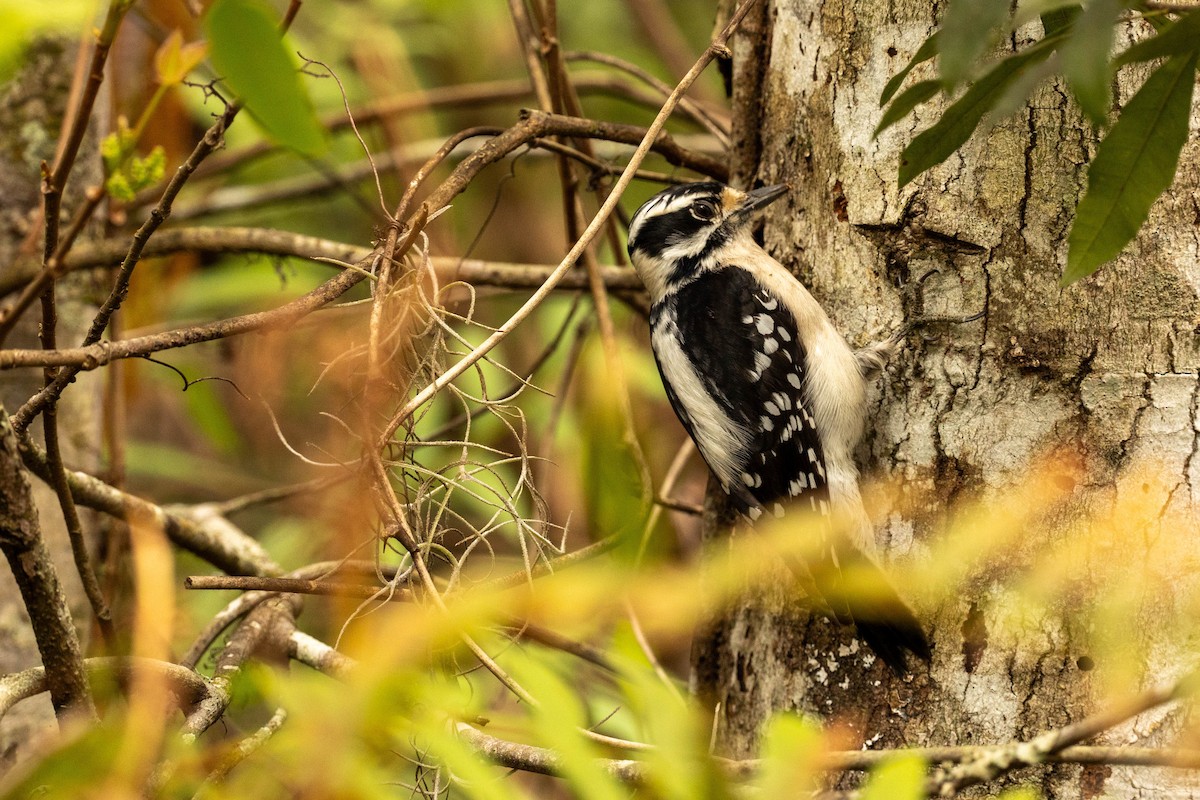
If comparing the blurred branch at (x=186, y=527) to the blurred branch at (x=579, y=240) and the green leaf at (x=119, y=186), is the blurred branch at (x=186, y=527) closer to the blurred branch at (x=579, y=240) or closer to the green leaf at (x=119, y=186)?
the green leaf at (x=119, y=186)

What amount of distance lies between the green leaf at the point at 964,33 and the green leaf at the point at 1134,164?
32cm

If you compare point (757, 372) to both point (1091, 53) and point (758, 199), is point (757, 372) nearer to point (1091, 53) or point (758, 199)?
point (758, 199)

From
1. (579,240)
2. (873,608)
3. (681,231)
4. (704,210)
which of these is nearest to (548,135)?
(579,240)

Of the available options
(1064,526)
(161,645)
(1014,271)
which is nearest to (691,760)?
(161,645)

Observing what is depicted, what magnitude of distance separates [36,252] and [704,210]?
6.03ft

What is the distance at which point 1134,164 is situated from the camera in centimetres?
152

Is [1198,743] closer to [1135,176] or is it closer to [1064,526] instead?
[1064,526]

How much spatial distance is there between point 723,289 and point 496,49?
4.28 m

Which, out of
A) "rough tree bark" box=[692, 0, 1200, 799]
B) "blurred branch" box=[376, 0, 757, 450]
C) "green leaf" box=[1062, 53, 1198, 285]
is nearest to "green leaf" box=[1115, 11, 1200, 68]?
"green leaf" box=[1062, 53, 1198, 285]

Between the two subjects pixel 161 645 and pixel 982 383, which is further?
pixel 982 383

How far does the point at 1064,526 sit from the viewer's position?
2.11m

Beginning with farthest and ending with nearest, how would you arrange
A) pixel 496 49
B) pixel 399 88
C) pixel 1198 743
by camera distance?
pixel 496 49 → pixel 399 88 → pixel 1198 743

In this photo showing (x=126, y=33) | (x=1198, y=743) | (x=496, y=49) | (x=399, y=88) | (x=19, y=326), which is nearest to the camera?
(x=1198, y=743)

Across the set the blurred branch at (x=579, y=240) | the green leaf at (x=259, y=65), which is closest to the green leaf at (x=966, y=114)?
the blurred branch at (x=579, y=240)
